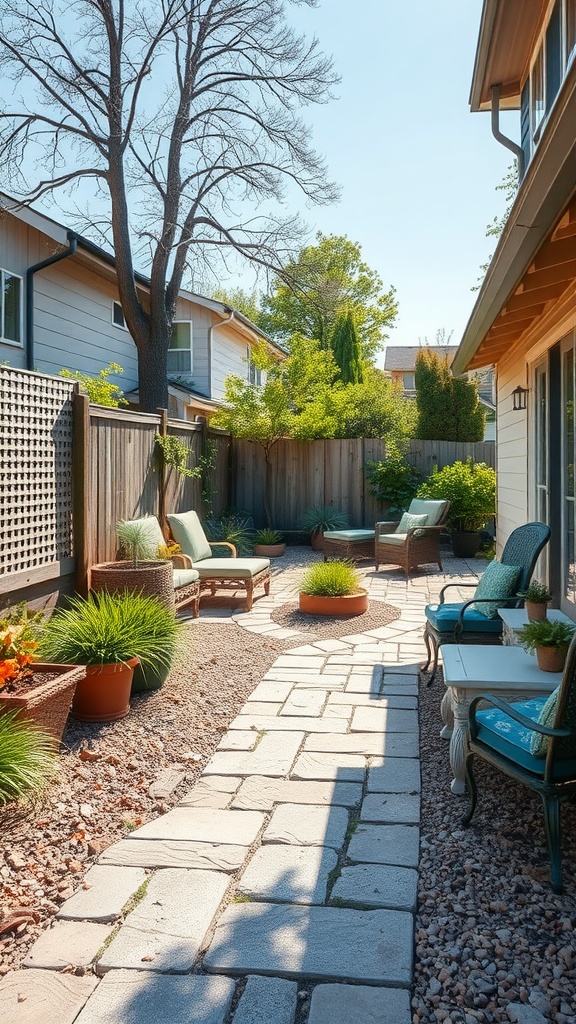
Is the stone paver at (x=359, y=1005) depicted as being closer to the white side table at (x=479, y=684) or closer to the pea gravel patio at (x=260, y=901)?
the pea gravel patio at (x=260, y=901)

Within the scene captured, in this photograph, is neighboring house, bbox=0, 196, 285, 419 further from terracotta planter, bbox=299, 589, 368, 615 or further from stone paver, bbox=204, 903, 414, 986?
stone paver, bbox=204, 903, 414, 986

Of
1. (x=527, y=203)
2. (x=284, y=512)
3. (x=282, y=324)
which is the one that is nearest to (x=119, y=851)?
(x=527, y=203)

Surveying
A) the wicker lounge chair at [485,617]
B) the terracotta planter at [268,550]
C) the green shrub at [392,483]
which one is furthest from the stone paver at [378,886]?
the green shrub at [392,483]

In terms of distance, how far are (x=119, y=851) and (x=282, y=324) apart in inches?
1154

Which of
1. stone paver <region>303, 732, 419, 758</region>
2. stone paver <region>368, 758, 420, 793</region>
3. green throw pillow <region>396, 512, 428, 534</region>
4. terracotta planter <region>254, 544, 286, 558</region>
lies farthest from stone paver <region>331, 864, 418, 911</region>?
terracotta planter <region>254, 544, 286, 558</region>

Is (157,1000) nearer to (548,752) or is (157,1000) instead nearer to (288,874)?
(288,874)

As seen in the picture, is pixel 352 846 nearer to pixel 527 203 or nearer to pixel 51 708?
pixel 51 708

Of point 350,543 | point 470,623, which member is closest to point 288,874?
point 470,623

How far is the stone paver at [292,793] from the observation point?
3.12m

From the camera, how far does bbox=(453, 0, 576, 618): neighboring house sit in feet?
7.66

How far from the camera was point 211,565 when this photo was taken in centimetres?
757

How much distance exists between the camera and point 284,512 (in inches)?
509

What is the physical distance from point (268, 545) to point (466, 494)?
3130 millimetres

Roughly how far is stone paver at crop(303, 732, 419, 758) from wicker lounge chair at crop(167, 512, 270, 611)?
3.55 meters
